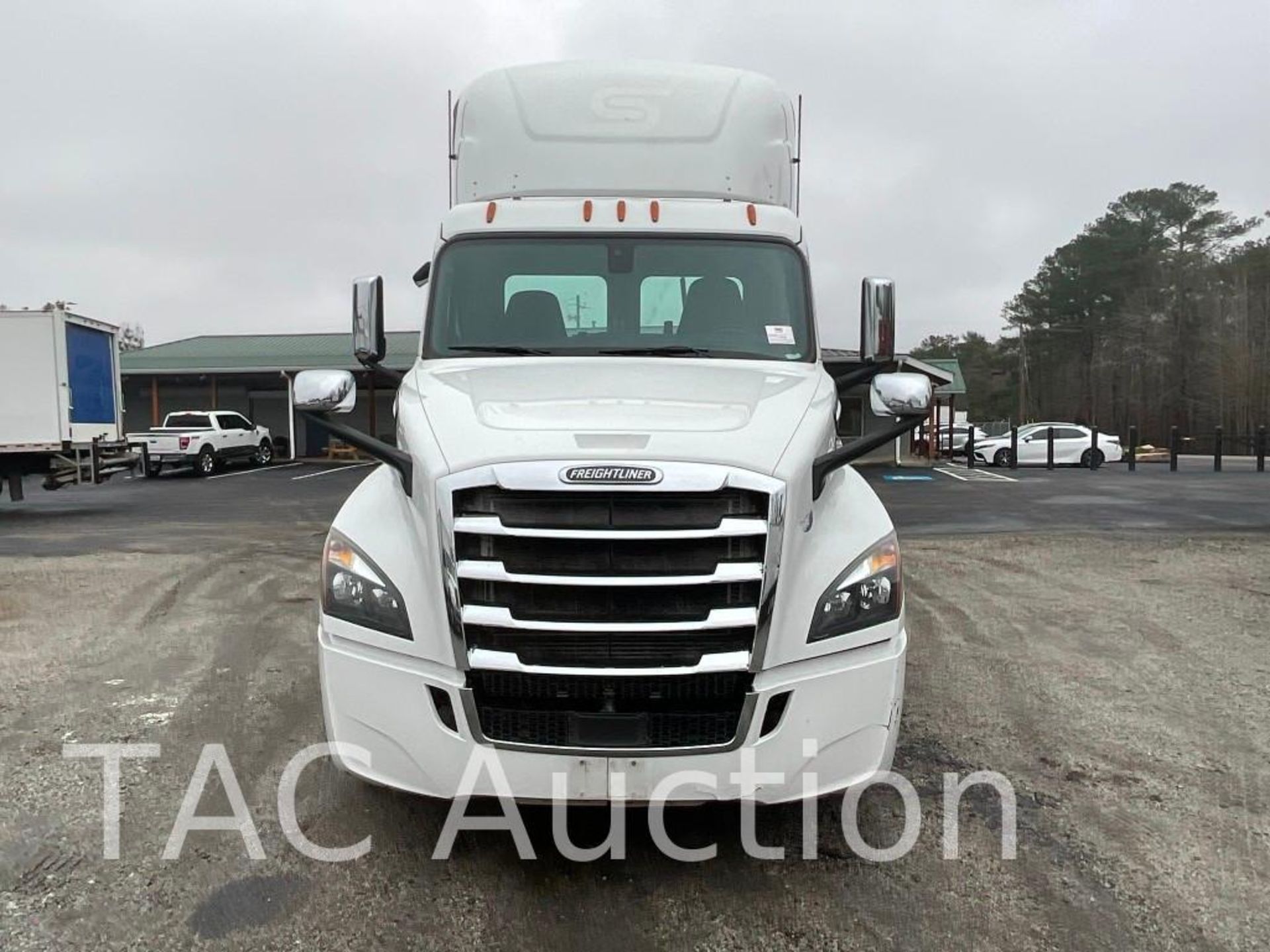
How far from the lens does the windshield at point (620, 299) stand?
4.27m

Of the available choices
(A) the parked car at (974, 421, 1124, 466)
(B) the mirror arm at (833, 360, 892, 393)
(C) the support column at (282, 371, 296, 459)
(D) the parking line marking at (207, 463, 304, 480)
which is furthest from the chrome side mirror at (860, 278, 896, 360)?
(C) the support column at (282, 371, 296, 459)

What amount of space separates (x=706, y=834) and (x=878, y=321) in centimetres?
261

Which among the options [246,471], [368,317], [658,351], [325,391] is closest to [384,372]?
[368,317]

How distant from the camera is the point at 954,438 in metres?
35.2

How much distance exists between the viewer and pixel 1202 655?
5.91m

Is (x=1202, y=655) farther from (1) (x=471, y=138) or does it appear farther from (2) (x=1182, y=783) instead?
(1) (x=471, y=138)

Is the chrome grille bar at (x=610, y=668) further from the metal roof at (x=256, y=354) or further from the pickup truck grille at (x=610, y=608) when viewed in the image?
the metal roof at (x=256, y=354)

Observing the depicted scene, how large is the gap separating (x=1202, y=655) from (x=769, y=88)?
449 cm

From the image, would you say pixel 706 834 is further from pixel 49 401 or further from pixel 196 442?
pixel 196 442

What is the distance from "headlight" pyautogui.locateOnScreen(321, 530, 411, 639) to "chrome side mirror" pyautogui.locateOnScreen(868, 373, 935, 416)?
2.14m

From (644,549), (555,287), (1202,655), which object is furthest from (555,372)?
(1202,655)

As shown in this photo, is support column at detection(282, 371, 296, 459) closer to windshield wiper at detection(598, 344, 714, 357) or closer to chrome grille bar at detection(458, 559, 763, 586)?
windshield wiper at detection(598, 344, 714, 357)

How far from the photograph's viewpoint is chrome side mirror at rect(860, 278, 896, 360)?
4.65 m

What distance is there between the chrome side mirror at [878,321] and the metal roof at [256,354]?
25073mm
